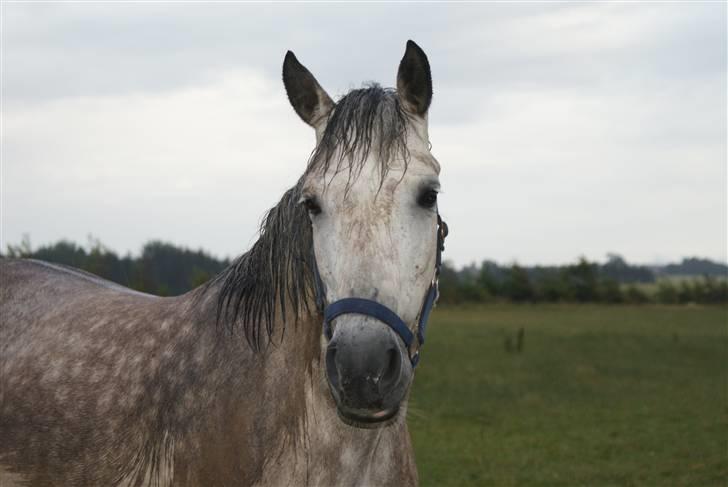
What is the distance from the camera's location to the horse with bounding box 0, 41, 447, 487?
3.14 metres

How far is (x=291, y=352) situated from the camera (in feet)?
12.0

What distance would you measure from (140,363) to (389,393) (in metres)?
1.56

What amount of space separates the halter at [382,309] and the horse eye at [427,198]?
250 millimetres

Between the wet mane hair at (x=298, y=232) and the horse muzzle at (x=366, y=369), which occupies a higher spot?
the wet mane hair at (x=298, y=232)

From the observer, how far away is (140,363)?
159 inches

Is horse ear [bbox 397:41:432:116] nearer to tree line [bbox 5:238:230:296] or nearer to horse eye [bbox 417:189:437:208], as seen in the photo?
horse eye [bbox 417:189:437:208]

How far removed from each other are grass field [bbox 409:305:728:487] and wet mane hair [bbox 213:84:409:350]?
98 cm

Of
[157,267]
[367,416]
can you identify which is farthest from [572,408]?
[367,416]

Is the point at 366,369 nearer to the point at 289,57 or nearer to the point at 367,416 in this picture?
the point at 367,416

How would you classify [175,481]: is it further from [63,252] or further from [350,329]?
[63,252]

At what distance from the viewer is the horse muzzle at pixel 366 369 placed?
2945 millimetres

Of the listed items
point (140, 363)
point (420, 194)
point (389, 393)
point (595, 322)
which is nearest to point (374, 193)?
point (420, 194)

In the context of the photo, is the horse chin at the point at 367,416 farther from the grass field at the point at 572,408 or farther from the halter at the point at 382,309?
the grass field at the point at 572,408

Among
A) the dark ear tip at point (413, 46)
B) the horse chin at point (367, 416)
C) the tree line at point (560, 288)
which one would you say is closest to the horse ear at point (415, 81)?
the dark ear tip at point (413, 46)
